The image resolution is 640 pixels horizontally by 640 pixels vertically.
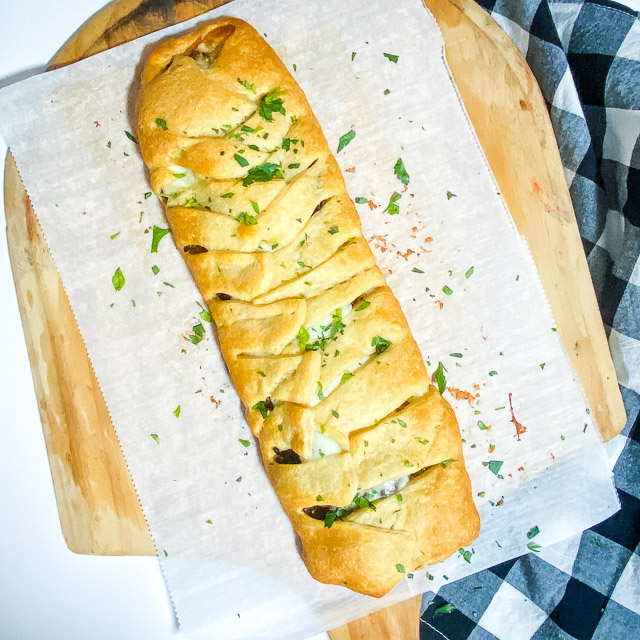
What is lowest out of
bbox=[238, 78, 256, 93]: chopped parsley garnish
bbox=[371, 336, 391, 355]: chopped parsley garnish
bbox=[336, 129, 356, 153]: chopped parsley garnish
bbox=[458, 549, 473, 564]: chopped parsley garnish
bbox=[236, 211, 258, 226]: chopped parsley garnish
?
bbox=[458, 549, 473, 564]: chopped parsley garnish

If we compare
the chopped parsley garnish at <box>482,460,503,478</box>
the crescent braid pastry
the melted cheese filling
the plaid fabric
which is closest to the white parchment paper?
the chopped parsley garnish at <box>482,460,503,478</box>

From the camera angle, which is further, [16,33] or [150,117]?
[16,33]

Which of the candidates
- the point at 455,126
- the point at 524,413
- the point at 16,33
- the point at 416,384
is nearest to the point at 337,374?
the point at 416,384

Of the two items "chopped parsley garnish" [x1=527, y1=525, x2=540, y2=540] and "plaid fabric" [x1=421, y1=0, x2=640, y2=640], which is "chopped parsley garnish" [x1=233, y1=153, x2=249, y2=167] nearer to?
"plaid fabric" [x1=421, y1=0, x2=640, y2=640]

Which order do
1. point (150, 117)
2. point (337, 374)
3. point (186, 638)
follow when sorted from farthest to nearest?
point (186, 638) < point (150, 117) < point (337, 374)

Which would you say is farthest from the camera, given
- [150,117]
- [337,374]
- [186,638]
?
[186,638]

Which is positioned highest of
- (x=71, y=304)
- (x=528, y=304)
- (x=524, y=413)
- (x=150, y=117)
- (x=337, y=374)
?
(x=150, y=117)

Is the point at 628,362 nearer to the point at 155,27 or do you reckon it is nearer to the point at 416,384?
the point at 416,384

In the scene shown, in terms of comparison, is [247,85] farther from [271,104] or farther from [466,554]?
[466,554]
